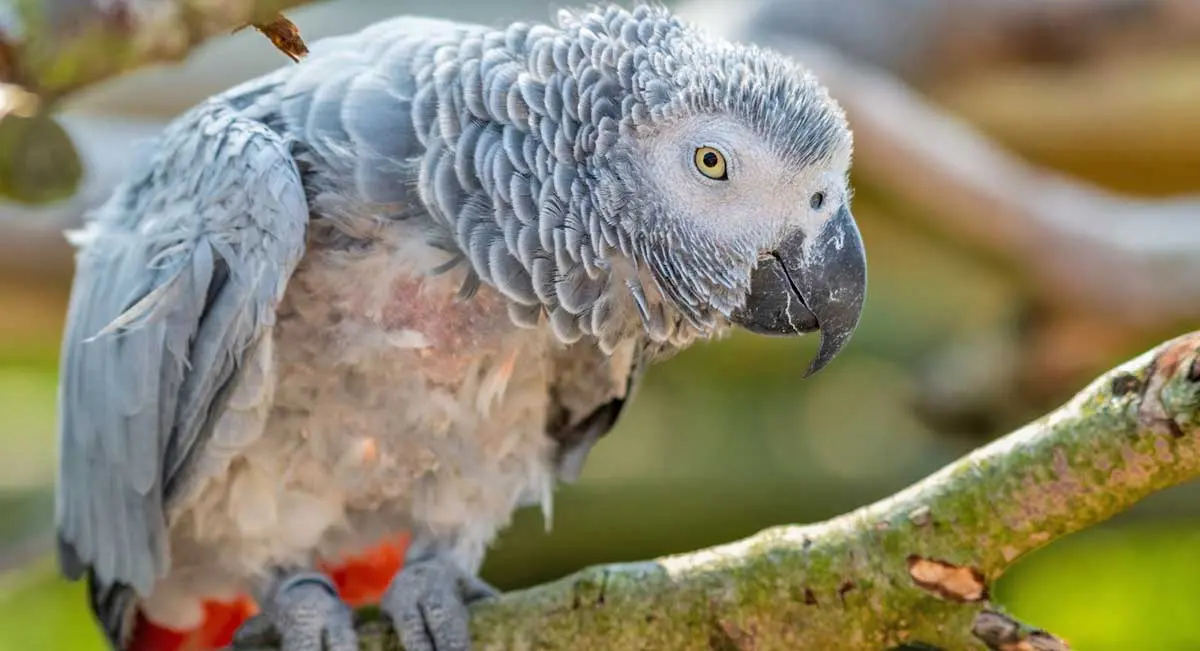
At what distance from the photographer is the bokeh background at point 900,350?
12.9 ft

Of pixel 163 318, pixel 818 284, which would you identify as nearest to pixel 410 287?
pixel 163 318

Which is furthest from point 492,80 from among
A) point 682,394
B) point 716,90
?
point 682,394

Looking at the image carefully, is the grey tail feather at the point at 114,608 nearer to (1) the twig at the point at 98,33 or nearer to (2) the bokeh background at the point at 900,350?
(2) the bokeh background at the point at 900,350

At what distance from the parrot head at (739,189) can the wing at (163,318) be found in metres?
0.59

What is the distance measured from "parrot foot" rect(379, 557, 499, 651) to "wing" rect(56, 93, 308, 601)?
0.44m

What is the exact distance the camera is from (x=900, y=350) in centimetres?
464

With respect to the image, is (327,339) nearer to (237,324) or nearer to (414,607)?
(237,324)

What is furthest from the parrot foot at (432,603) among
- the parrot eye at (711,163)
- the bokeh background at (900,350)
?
the bokeh background at (900,350)

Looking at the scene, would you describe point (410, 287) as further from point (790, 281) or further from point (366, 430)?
point (790, 281)

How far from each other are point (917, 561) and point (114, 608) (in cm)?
165

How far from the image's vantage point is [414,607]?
225cm

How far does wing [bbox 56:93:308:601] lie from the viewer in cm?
211

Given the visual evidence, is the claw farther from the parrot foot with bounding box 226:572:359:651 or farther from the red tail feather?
the red tail feather

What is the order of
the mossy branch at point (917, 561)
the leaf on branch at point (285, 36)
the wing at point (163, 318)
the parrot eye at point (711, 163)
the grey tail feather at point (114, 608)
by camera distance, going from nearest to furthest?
the leaf on branch at point (285, 36)
the mossy branch at point (917, 561)
the parrot eye at point (711, 163)
the wing at point (163, 318)
the grey tail feather at point (114, 608)
